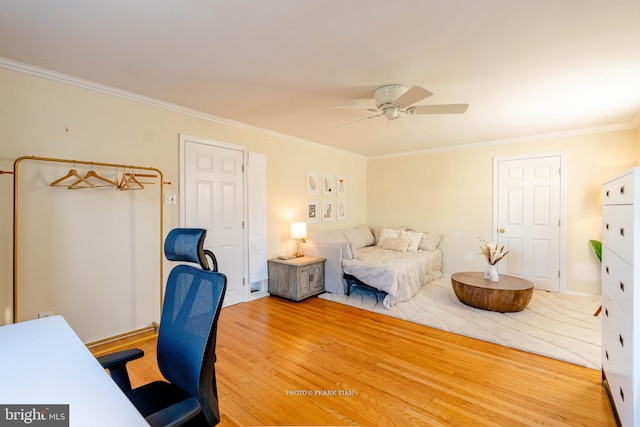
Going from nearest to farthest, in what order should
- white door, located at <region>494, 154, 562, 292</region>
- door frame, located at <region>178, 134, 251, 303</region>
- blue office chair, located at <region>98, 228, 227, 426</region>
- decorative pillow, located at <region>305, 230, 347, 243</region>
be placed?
blue office chair, located at <region>98, 228, 227, 426</region>, door frame, located at <region>178, 134, 251, 303</region>, white door, located at <region>494, 154, 562, 292</region>, decorative pillow, located at <region>305, 230, 347, 243</region>

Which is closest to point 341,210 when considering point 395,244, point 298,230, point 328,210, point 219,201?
point 328,210

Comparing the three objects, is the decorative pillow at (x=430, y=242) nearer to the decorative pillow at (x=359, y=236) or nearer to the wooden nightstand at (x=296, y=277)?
the decorative pillow at (x=359, y=236)

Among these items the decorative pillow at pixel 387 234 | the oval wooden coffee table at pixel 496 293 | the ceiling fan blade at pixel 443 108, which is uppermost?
the ceiling fan blade at pixel 443 108

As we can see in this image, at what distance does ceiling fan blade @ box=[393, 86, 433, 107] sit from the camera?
2.29m

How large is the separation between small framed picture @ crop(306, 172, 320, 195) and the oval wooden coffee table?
2.65m

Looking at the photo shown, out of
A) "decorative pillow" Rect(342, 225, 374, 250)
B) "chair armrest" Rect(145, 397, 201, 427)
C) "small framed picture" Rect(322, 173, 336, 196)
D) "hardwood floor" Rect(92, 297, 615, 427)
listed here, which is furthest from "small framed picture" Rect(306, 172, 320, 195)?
"chair armrest" Rect(145, 397, 201, 427)

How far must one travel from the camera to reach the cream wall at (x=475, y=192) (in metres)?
4.22

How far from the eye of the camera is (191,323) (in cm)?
126

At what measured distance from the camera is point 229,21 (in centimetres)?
183

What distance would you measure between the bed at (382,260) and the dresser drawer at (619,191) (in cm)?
232

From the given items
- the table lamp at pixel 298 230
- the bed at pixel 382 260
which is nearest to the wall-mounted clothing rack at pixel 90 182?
the table lamp at pixel 298 230

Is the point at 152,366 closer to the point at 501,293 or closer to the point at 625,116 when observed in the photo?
the point at 501,293

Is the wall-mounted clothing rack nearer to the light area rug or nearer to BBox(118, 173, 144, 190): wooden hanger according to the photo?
BBox(118, 173, 144, 190): wooden hanger

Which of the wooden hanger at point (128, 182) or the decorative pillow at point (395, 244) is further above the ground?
the wooden hanger at point (128, 182)
